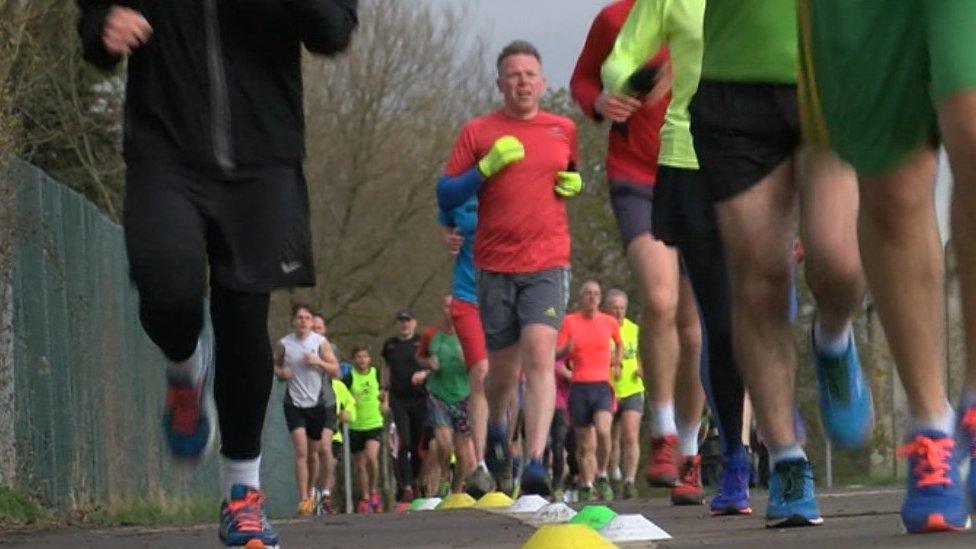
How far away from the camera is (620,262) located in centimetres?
5350

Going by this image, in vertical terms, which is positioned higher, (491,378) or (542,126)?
(542,126)

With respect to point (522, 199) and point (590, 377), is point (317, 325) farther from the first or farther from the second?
point (522, 199)

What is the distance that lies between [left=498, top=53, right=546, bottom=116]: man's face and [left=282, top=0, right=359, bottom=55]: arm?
619cm

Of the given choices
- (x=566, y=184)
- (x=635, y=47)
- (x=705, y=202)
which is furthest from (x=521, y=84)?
(x=705, y=202)

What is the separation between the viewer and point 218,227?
6820 mm

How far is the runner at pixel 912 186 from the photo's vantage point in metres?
5.62

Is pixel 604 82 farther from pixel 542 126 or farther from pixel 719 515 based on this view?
pixel 542 126

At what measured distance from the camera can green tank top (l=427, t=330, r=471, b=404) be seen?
21859 millimetres

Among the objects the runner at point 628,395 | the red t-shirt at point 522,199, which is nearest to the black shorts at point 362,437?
the runner at point 628,395

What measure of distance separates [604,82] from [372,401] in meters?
20.3

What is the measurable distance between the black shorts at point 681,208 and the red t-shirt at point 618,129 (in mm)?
1136

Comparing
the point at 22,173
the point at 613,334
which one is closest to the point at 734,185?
the point at 22,173

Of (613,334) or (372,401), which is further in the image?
(372,401)

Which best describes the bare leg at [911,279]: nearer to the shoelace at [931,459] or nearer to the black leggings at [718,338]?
the shoelace at [931,459]
